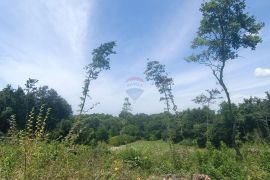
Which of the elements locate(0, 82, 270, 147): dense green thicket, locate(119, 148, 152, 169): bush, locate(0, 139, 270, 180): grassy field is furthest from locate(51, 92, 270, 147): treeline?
locate(0, 139, 270, 180): grassy field

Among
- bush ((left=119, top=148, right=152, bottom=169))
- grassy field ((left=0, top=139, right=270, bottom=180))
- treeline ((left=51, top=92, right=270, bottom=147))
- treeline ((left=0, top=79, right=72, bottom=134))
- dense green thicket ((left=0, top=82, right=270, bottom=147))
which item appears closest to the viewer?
grassy field ((left=0, top=139, right=270, bottom=180))

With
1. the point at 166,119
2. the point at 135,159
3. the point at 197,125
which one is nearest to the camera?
the point at 135,159

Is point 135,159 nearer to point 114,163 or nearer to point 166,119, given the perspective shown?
point 114,163

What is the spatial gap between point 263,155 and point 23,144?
7.20 m

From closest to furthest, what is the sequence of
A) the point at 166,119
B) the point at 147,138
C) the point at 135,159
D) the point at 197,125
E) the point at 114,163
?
the point at 114,163 → the point at 135,159 → the point at 197,125 → the point at 166,119 → the point at 147,138

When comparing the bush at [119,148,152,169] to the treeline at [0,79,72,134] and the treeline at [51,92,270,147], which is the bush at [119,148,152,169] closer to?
the treeline at [51,92,270,147]

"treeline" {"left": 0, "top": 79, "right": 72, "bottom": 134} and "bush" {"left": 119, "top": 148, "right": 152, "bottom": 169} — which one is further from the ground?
"treeline" {"left": 0, "top": 79, "right": 72, "bottom": 134}

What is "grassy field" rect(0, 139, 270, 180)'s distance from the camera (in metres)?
3.03

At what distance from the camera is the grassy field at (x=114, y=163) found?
9.93ft

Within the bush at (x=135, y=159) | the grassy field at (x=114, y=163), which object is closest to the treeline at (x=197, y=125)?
the bush at (x=135, y=159)

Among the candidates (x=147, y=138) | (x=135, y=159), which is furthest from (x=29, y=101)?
(x=135, y=159)

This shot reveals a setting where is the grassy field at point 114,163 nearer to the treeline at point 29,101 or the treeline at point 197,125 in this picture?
the treeline at point 197,125

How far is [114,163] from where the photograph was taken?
23.1ft

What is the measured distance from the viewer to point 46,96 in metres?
45.5
